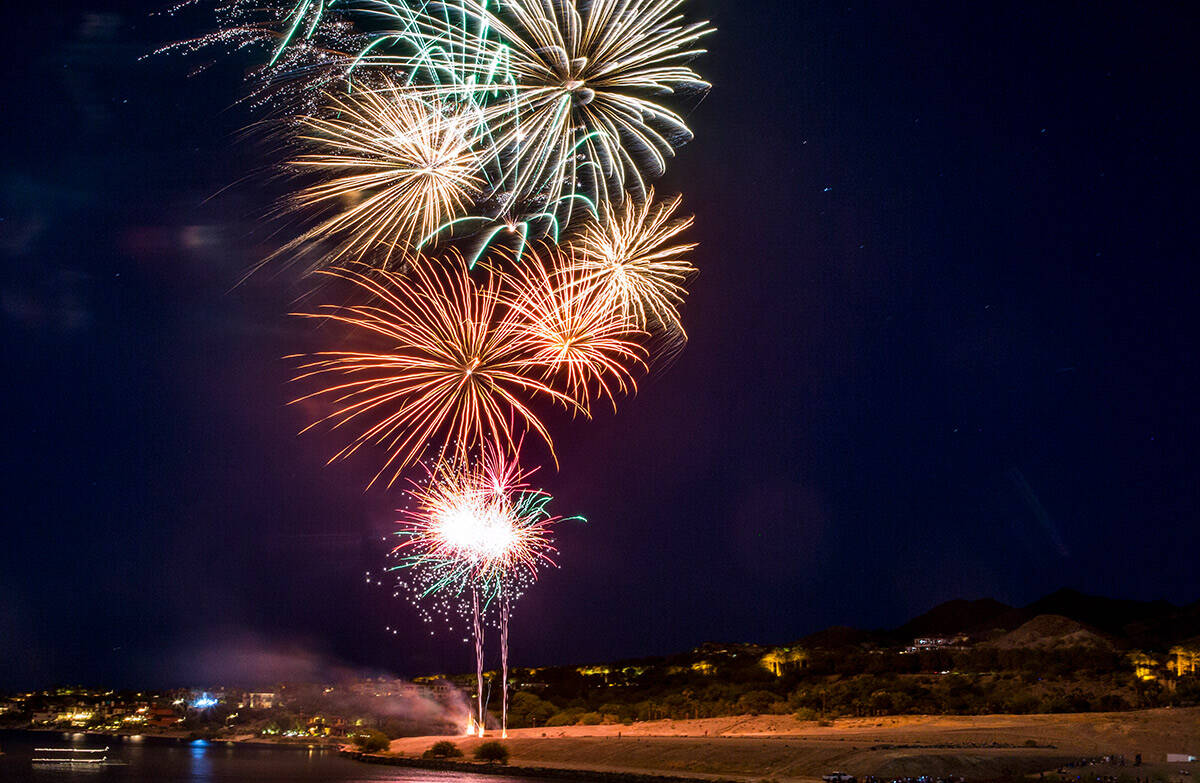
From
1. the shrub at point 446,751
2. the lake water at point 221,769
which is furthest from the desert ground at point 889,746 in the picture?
the lake water at point 221,769

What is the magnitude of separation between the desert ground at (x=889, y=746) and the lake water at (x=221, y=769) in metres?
5.91

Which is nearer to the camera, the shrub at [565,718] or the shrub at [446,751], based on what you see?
the shrub at [446,751]

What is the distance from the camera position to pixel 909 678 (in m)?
69.0

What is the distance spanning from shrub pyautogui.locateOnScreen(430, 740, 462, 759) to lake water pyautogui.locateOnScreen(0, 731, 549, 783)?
6.56 feet

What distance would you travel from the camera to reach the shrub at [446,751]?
6406cm

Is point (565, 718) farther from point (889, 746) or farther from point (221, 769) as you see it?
point (889, 746)

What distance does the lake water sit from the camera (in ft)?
196

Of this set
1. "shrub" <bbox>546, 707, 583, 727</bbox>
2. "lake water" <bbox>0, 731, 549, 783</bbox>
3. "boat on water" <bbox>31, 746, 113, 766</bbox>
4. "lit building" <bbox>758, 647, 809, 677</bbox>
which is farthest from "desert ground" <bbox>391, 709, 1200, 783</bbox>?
"boat on water" <bbox>31, 746, 113, 766</bbox>

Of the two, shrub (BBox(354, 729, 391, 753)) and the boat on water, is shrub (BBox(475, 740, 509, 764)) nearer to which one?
shrub (BBox(354, 729, 391, 753))

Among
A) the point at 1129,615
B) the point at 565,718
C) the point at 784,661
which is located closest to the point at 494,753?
the point at 565,718

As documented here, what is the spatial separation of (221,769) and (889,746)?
53868 millimetres

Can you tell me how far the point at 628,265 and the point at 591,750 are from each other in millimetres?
37895

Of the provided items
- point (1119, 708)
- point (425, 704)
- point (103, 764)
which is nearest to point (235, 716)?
point (425, 704)

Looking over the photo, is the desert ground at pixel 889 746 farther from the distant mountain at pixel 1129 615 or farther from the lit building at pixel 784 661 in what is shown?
the distant mountain at pixel 1129 615
